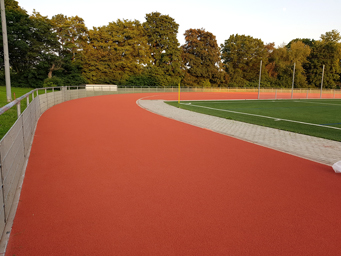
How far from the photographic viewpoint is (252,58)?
257ft

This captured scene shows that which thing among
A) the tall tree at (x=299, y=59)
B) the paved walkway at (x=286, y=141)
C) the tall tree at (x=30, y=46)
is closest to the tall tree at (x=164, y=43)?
the tall tree at (x=30, y=46)

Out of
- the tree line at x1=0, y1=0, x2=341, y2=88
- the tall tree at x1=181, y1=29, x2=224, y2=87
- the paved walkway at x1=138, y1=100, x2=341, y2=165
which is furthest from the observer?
the tall tree at x1=181, y1=29, x2=224, y2=87

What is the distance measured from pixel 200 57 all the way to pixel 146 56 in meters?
16.2

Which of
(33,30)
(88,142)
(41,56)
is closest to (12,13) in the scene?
(33,30)

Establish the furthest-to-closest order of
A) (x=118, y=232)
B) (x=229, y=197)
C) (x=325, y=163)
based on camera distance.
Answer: (x=325, y=163), (x=229, y=197), (x=118, y=232)

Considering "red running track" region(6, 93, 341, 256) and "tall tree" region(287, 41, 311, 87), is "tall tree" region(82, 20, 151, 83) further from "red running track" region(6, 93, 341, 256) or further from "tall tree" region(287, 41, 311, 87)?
"tall tree" region(287, 41, 311, 87)

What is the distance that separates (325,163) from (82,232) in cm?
589

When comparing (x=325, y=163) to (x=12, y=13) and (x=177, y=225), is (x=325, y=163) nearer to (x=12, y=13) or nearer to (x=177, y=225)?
(x=177, y=225)

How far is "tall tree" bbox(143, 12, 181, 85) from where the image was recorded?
5975 cm

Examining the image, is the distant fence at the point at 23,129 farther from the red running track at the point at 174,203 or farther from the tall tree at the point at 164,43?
the tall tree at the point at 164,43

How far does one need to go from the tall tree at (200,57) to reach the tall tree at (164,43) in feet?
15.7

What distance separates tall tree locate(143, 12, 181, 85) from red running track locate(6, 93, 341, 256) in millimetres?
52804

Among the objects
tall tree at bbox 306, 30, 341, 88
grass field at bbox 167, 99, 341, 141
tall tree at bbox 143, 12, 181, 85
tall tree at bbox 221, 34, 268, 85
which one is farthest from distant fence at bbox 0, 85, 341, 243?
tall tree at bbox 306, 30, 341, 88

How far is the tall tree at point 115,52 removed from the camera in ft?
164
